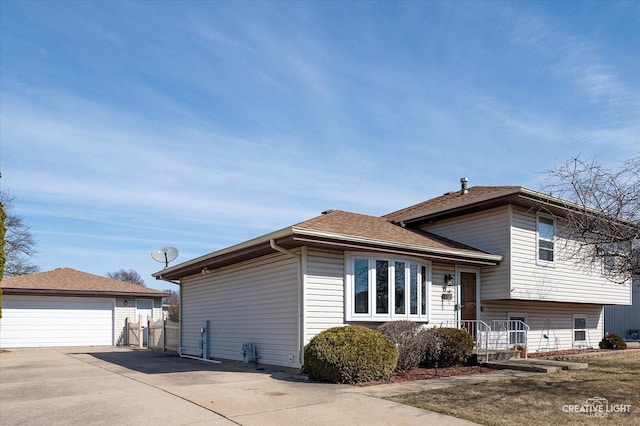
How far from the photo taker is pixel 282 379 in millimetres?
10844

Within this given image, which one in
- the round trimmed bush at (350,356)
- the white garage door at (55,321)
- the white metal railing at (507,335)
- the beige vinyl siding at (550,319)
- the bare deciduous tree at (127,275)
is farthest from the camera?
the bare deciduous tree at (127,275)

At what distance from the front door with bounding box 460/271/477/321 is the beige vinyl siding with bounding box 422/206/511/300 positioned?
26 cm

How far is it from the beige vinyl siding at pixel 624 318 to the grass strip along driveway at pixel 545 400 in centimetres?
2007

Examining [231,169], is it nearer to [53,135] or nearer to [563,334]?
[53,135]

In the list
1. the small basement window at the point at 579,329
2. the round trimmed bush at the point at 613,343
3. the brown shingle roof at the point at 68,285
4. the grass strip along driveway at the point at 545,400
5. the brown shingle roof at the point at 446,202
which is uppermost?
the brown shingle roof at the point at 446,202

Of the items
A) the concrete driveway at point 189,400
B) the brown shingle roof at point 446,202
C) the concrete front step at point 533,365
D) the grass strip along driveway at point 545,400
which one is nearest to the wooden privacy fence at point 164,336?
the concrete driveway at point 189,400

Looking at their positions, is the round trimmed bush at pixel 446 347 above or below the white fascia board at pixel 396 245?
below

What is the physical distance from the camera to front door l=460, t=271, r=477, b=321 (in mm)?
15211

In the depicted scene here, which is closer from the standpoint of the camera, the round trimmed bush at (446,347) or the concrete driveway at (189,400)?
the concrete driveway at (189,400)

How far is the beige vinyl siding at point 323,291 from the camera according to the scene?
11641 mm

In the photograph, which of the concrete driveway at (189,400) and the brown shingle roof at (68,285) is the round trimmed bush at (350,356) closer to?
the concrete driveway at (189,400)

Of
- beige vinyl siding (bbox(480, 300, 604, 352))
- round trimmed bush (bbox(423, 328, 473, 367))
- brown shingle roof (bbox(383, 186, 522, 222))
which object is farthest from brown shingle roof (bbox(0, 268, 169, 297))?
round trimmed bush (bbox(423, 328, 473, 367))

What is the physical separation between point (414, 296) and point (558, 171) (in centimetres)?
489

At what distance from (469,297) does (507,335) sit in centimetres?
144
